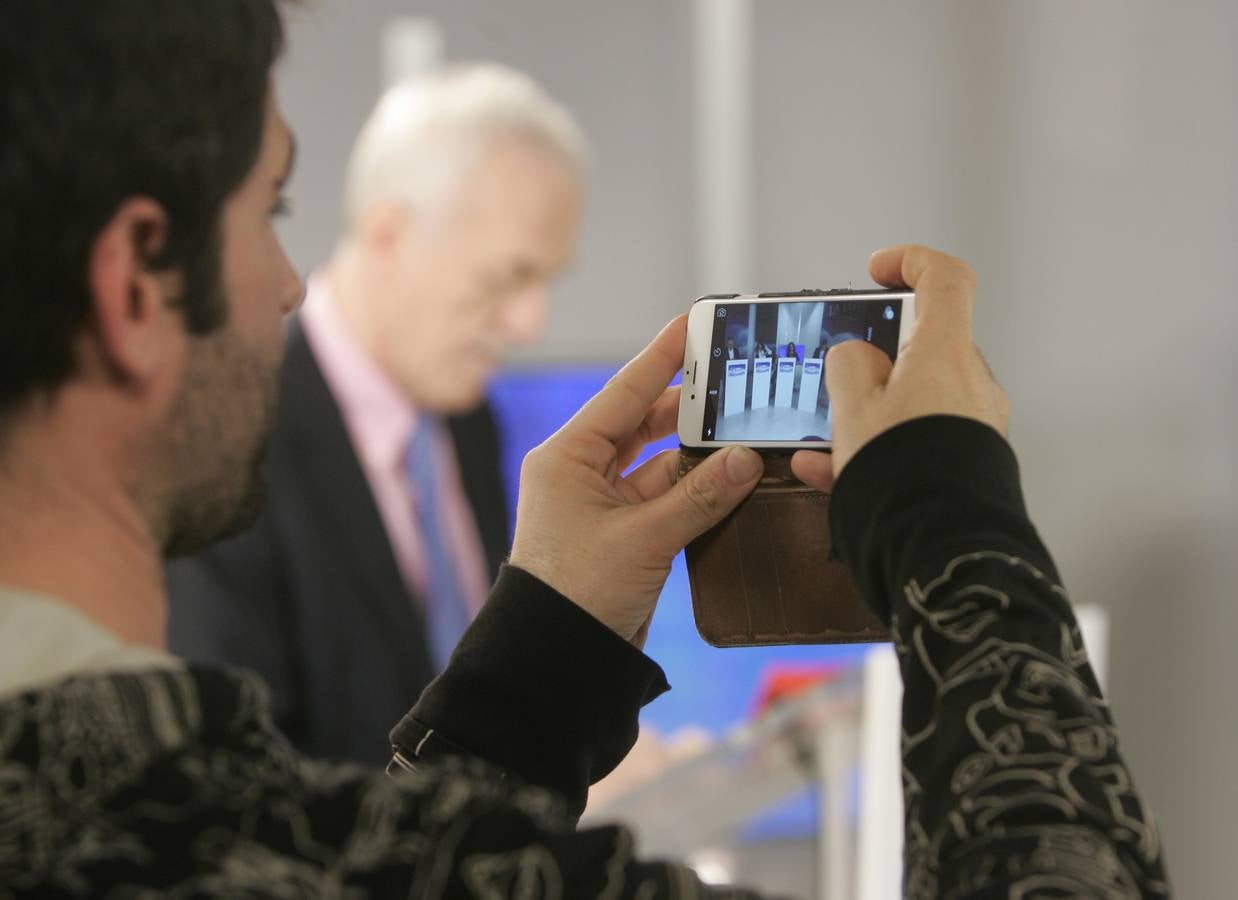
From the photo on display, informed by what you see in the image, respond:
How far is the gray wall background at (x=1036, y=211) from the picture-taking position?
5.53 feet

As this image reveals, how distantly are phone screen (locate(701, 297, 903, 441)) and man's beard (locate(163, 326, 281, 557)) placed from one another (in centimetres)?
28

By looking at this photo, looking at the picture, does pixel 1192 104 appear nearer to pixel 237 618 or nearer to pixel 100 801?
pixel 237 618

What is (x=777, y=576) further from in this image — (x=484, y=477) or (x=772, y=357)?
(x=484, y=477)

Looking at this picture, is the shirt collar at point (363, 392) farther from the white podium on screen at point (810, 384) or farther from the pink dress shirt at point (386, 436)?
the white podium on screen at point (810, 384)

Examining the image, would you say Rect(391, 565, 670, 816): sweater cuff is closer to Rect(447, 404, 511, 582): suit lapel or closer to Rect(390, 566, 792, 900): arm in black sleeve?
Rect(390, 566, 792, 900): arm in black sleeve

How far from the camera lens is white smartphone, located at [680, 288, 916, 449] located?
2.21 ft

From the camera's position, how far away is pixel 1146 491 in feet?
5.93

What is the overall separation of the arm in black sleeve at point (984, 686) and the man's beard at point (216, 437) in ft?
0.74

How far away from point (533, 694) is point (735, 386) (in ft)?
0.64

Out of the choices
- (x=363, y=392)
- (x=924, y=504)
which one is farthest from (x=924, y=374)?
(x=363, y=392)

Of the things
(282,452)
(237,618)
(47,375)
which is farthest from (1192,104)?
(47,375)

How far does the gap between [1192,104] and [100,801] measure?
161 centimetres

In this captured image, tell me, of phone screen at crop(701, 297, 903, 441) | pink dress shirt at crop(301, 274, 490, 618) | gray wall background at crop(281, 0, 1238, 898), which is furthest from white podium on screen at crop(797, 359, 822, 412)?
pink dress shirt at crop(301, 274, 490, 618)

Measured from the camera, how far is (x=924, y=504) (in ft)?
1.69
